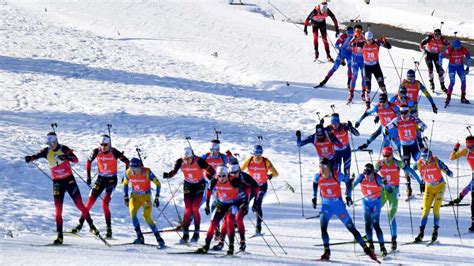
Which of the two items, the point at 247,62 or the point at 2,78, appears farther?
the point at 247,62

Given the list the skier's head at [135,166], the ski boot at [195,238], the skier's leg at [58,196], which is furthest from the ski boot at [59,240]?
the ski boot at [195,238]

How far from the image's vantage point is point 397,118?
2100 cm

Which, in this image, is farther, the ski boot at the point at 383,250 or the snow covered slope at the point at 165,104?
the snow covered slope at the point at 165,104

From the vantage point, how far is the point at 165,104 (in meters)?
28.8

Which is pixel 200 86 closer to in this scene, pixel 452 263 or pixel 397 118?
pixel 397 118

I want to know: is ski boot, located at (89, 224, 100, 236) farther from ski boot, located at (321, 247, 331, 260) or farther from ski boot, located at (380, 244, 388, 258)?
ski boot, located at (380, 244, 388, 258)

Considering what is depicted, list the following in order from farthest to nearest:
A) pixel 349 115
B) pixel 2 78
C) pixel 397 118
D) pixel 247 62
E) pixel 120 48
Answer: pixel 120 48 → pixel 247 62 → pixel 2 78 → pixel 349 115 → pixel 397 118

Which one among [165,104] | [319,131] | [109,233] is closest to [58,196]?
[109,233]

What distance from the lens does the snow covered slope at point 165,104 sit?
17.4 m

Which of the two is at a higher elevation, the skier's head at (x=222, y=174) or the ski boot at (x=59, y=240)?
the skier's head at (x=222, y=174)

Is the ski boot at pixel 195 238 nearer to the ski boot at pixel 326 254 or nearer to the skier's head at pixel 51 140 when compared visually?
the ski boot at pixel 326 254

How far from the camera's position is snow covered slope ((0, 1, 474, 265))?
687 inches

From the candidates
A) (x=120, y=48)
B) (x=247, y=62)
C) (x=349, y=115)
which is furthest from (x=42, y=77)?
(x=349, y=115)

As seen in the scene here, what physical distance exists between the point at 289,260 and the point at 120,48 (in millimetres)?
22034
